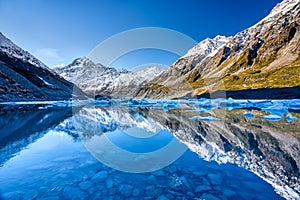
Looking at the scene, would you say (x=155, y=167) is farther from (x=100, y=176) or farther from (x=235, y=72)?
(x=235, y=72)

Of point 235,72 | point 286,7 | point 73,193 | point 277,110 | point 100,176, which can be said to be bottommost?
point 73,193

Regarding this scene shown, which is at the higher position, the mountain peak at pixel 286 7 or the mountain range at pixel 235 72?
the mountain peak at pixel 286 7

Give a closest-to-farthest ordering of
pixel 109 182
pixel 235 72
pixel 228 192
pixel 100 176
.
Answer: pixel 228 192, pixel 109 182, pixel 100 176, pixel 235 72

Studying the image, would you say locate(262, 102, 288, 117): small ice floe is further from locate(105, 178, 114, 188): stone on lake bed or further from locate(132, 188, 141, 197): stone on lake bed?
locate(105, 178, 114, 188): stone on lake bed

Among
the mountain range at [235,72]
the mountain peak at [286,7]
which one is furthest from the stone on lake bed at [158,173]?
the mountain peak at [286,7]

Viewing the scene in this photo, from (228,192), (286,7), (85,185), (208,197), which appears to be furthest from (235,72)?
(85,185)

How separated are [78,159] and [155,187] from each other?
9.87 ft

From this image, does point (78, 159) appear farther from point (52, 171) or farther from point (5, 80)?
point (5, 80)

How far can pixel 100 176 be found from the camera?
4543 mm

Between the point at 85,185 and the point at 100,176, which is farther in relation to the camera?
the point at 100,176

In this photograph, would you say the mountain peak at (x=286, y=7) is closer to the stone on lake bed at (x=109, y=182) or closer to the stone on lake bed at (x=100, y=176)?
the stone on lake bed at (x=100, y=176)

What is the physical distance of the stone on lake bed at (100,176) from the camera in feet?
14.4

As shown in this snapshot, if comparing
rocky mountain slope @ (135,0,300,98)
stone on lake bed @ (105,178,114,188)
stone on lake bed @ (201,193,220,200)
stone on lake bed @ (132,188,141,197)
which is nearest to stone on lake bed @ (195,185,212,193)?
stone on lake bed @ (201,193,220,200)

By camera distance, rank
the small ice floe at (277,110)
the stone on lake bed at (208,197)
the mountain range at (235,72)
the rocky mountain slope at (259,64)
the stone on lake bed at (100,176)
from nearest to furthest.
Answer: the stone on lake bed at (208,197) < the stone on lake bed at (100,176) < the small ice floe at (277,110) < the mountain range at (235,72) < the rocky mountain slope at (259,64)
